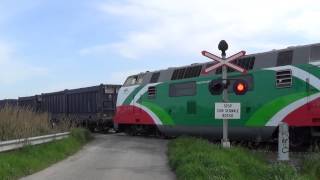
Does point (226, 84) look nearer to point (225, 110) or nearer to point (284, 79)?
point (225, 110)

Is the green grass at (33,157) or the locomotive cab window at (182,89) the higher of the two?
the locomotive cab window at (182,89)

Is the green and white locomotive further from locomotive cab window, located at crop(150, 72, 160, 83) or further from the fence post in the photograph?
the fence post

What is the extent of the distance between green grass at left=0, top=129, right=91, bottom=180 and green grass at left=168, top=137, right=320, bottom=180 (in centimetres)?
379

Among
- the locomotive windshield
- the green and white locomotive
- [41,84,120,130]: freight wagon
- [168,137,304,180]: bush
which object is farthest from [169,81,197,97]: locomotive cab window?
[41,84,120,130]: freight wagon

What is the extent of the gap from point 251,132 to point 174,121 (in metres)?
5.48

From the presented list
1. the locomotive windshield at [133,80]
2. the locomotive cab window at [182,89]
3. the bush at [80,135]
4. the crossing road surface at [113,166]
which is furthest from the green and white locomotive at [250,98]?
the bush at [80,135]

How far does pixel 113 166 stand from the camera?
15.4 m

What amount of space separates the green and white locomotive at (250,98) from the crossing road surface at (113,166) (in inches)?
112

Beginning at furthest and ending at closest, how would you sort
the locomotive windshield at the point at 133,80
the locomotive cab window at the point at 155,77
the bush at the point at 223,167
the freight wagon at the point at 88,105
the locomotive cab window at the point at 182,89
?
the freight wagon at the point at 88,105, the locomotive windshield at the point at 133,80, the locomotive cab window at the point at 155,77, the locomotive cab window at the point at 182,89, the bush at the point at 223,167

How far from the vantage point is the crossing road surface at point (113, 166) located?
13.3 m

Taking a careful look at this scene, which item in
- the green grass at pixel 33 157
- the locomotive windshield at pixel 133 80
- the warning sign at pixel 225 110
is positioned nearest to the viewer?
the green grass at pixel 33 157

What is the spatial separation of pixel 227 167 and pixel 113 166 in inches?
179

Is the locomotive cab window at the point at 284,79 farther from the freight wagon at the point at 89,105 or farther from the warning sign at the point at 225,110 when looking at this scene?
the freight wagon at the point at 89,105

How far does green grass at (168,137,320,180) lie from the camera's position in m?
11.0
